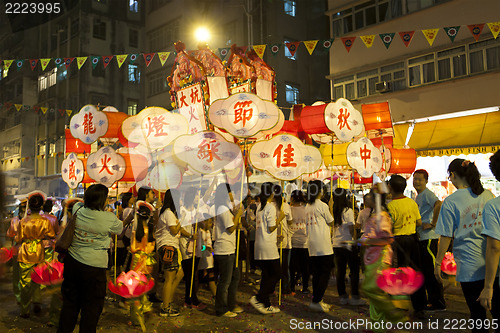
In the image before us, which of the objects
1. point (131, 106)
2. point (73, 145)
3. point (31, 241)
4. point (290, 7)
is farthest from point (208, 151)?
point (131, 106)

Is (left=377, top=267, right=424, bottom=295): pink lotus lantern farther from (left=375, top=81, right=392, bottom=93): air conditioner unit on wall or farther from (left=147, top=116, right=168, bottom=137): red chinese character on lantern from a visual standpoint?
(left=375, top=81, right=392, bottom=93): air conditioner unit on wall

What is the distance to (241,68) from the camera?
33.0 feet

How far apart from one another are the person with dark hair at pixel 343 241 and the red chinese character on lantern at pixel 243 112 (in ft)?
6.83

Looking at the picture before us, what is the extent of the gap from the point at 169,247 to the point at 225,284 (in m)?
1.00

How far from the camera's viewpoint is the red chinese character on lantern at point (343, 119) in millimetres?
8438

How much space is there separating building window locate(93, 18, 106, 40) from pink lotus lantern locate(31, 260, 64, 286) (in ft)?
94.5

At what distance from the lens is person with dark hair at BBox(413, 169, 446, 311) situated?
606cm

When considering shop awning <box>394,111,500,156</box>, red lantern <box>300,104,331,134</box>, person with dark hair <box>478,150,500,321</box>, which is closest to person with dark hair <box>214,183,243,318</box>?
red lantern <box>300,104,331,134</box>

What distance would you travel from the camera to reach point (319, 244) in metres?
6.56

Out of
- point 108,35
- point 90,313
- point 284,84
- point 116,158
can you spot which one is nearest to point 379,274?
point 90,313

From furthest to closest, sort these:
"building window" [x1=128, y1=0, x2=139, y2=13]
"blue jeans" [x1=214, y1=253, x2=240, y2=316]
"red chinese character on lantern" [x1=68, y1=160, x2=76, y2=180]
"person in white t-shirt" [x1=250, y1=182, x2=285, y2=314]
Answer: "building window" [x1=128, y1=0, x2=139, y2=13]
"red chinese character on lantern" [x1=68, y1=160, x2=76, y2=180]
"person in white t-shirt" [x1=250, y1=182, x2=285, y2=314]
"blue jeans" [x1=214, y1=253, x2=240, y2=316]

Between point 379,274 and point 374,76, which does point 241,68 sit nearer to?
point 379,274

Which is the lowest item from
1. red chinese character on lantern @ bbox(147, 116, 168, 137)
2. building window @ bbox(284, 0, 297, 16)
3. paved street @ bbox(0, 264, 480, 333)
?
paved street @ bbox(0, 264, 480, 333)

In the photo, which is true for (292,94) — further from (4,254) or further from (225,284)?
(4,254)
